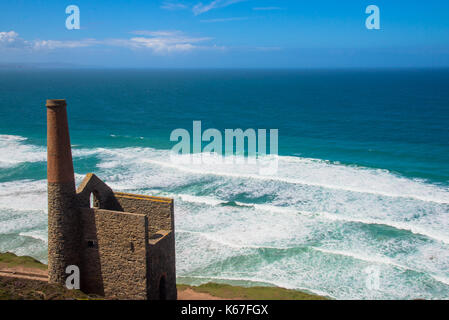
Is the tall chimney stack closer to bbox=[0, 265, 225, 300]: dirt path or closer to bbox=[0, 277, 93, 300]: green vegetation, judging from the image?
bbox=[0, 277, 93, 300]: green vegetation

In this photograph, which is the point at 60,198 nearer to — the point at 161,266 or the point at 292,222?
the point at 161,266

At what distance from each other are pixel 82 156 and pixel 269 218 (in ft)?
87.1

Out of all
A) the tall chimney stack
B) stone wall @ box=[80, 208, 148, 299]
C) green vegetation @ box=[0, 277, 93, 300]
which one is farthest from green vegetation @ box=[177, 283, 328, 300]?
the tall chimney stack

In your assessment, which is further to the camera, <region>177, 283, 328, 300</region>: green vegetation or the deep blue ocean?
the deep blue ocean

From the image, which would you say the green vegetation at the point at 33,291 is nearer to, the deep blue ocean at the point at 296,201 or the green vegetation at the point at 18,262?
the green vegetation at the point at 18,262

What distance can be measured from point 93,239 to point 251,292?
8.23 m

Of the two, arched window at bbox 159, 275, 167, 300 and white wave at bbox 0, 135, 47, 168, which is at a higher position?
white wave at bbox 0, 135, 47, 168

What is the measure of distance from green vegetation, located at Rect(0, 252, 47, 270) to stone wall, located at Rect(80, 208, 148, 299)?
5914 mm

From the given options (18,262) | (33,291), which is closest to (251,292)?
(33,291)

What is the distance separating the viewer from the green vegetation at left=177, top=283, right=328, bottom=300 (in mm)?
18859

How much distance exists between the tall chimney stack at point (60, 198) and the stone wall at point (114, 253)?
45cm

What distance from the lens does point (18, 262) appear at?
→ 67.9ft

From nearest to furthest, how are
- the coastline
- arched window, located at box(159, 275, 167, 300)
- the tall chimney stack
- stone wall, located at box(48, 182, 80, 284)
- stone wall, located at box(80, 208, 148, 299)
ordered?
the tall chimney stack
the coastline
stone wall, located at box(80, 208, 148, 299)
stone wall, located at box(48, 182, 80, 284)
arched window, located at box(159, 275, 167, 300)
